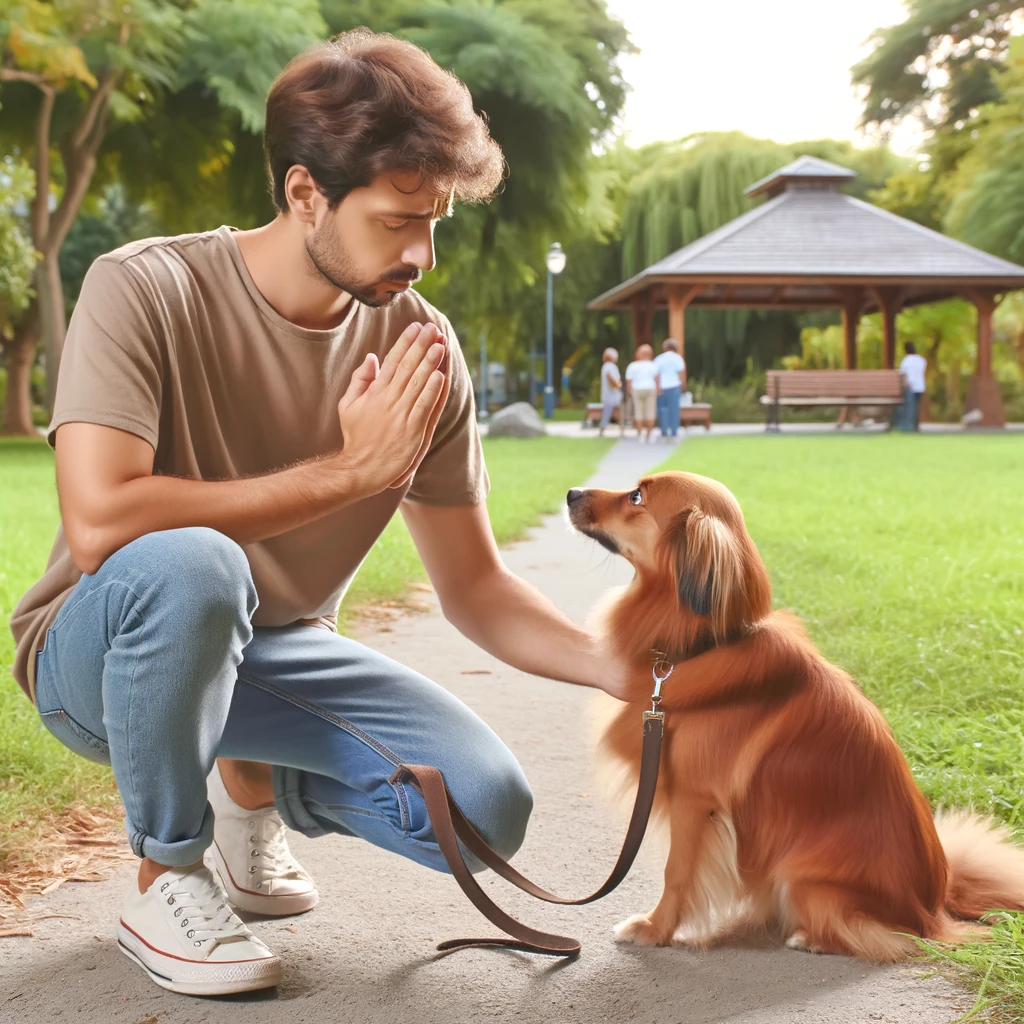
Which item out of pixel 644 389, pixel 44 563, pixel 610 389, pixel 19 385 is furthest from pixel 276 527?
pixel 19 385

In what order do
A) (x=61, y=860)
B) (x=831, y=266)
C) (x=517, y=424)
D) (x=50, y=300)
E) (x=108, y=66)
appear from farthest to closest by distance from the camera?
(x=831, y=266), (x=517, y=424), (x=50, y=300), (x=108, y=66), (x=61, y=860)

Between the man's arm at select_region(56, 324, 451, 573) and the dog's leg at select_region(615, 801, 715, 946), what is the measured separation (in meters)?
0.96

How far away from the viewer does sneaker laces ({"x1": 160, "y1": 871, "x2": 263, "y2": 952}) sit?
229cm

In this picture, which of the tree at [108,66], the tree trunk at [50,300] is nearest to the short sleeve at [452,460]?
the tree at [108,66]

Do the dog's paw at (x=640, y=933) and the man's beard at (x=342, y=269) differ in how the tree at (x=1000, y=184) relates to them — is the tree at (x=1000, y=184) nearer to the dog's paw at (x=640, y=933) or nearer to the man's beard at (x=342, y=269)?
the man's beard at (x=342, y=269)

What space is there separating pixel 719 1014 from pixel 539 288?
129 feet

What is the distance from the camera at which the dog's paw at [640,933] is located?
103 inches

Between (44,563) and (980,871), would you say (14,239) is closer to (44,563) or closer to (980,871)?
(44,563)

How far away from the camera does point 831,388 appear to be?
82.3ft

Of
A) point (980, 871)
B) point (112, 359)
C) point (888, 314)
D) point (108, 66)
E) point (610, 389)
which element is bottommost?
point (980, 871)

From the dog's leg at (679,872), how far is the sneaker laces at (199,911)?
34.5 inches

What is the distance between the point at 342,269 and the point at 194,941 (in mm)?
1390

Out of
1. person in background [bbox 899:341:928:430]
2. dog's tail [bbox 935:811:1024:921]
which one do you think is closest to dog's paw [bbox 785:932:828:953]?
dog's tail [bbox 935:811:1024:921]

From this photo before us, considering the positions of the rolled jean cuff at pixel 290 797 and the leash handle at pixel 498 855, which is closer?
the leash handle at pixel 498 855
